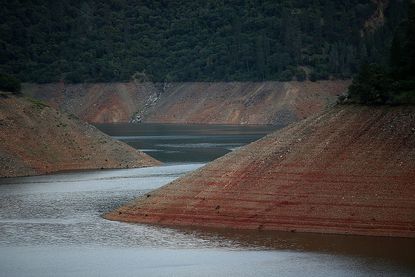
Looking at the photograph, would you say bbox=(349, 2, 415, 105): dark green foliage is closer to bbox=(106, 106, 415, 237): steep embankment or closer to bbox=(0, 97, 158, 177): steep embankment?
bbox=(106, 106, 415, 237): steep embankment

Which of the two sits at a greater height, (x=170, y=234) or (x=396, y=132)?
(x=396, y=132)

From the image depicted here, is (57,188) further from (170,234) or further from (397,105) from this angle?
(397,105)

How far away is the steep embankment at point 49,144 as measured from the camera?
116m

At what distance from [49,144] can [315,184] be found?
203 ft

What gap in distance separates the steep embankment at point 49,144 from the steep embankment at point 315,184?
4593 centimetres

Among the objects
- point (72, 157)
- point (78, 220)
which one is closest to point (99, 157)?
point (72, 157)

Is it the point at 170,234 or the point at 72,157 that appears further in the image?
the point at 72,157

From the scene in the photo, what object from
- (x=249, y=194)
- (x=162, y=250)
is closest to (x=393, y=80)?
(x=249, y=194)

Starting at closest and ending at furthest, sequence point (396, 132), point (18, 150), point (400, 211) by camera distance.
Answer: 1. point (400, 211)
2. point (396, 132)
3. point (18, 150)

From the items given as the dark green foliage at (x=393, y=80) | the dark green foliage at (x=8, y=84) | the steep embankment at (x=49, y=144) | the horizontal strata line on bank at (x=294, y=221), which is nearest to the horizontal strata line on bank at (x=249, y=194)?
the horizontal strata line on bank at (x=294, y=221)

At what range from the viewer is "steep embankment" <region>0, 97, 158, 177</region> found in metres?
116

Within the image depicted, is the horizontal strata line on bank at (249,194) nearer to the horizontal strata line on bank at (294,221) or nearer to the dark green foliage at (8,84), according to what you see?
the horizontal strata line on bank at (294,221)

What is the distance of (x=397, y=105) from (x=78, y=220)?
24.1 metres

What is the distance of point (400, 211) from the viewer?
199ft
